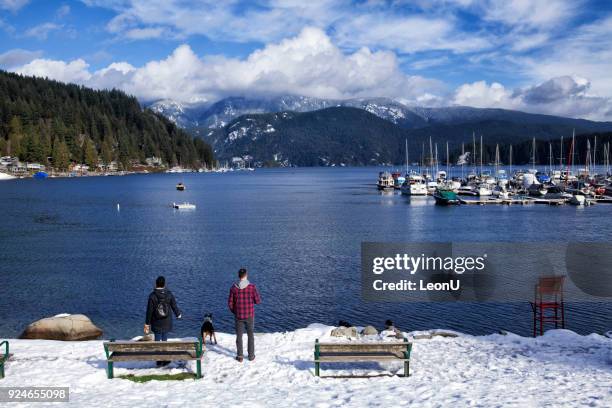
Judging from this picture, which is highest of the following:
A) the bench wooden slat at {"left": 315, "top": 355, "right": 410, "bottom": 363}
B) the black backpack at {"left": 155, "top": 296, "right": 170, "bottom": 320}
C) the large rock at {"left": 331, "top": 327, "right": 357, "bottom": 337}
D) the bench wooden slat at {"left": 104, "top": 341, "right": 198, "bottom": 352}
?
the black backpack at {"left": 155, "top": 296, "right": 170, "bottom": 320}

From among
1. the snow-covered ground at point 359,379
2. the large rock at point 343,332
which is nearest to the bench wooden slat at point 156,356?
the snow-covered ground at point 359,379

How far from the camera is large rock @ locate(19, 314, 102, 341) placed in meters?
22.8

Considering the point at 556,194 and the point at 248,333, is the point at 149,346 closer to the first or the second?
the point at 248,333

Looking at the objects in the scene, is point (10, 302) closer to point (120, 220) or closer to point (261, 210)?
point (120, 220)

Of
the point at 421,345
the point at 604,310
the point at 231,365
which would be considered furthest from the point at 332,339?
the point at 604,310

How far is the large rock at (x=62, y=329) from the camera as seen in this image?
2275 cm

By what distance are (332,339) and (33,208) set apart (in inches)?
3723

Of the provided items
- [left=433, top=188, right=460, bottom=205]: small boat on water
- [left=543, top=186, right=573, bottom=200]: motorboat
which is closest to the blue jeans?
[left=433, top=188, right=460, bottom=205]: small boat on water

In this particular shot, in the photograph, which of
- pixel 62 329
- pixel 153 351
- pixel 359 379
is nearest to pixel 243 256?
pixel 62 329

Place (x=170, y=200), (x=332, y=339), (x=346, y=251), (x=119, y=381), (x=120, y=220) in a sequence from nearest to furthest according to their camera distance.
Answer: (x=119, y=381), (x=332, y=339), (x=346, y=251), (x=120, y=220), (x=170, y=200)

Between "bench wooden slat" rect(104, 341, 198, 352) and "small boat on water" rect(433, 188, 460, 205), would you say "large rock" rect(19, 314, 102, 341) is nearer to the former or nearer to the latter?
"bench wooden slat" rect(104, 341, 198, 352)

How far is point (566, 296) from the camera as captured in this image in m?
33.2

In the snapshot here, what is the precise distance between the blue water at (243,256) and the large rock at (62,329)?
6.37ft

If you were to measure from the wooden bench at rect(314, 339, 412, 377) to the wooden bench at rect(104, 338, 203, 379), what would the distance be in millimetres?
3341
